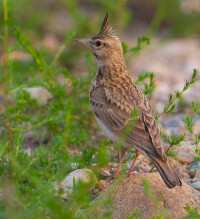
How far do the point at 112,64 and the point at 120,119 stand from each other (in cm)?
100

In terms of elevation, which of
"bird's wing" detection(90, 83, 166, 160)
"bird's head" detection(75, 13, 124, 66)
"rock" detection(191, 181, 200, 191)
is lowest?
"rock" detection(191, 181, 200, 191)

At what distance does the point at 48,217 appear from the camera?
4.05m

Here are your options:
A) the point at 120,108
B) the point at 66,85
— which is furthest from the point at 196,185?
the point at 66,85

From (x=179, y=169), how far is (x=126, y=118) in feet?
3.69

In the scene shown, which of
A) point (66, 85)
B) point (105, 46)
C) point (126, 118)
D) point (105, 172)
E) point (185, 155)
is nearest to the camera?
point (126, 118)

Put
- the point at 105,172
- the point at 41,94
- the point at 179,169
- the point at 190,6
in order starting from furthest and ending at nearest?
the point at 190,6 < the point at 41,94 < the point at 179,169 < the point at 105,172

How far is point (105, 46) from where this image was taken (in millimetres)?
5938

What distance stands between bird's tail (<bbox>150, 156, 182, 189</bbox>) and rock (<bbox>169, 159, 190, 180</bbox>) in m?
1.17

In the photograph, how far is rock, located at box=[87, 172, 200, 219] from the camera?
422cm

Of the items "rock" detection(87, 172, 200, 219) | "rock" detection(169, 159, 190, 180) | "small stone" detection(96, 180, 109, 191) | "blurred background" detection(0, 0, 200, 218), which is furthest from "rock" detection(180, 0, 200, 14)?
"rock" detection(87, 172, 200, 219)

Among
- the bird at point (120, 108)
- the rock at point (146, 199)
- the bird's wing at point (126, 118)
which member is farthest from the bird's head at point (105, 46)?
the rock at point (146, 199)

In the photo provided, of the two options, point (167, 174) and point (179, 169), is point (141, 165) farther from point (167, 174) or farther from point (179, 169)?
point (167, 174)

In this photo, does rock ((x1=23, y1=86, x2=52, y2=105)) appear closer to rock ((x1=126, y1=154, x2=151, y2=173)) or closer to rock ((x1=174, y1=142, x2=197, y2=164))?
rock ((x1=126, y1=154, x2=151, y2=173))

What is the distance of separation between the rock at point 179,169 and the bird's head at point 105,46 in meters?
1.42
